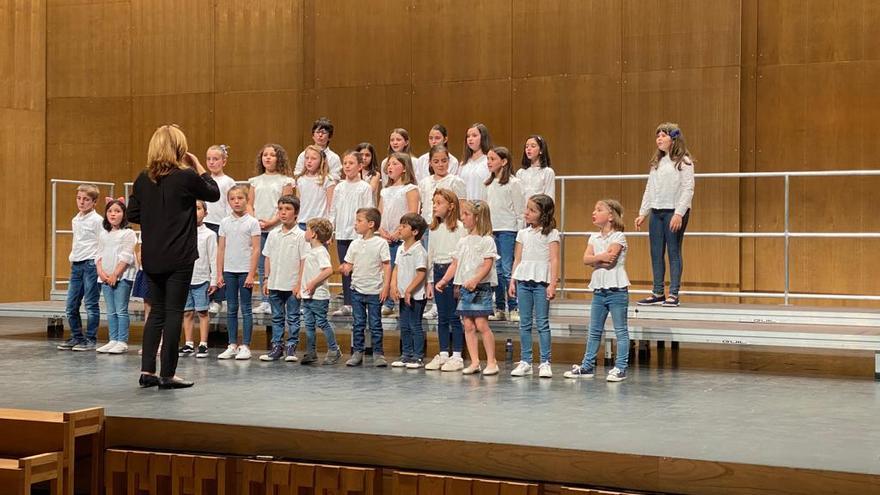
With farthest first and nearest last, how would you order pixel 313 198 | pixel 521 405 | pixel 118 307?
pixel 313 198 → pixel 118 307 → pixel 521 405

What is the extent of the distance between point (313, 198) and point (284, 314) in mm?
1082

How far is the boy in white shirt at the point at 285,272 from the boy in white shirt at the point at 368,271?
41cm

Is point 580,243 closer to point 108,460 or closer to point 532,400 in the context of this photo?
point 532,400

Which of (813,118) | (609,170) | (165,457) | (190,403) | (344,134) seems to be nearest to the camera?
(165,457)

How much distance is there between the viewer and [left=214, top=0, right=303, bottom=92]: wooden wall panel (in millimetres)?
12703

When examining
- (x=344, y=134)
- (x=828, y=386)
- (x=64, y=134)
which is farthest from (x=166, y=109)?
(x=828, y=386)

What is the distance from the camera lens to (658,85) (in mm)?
11109

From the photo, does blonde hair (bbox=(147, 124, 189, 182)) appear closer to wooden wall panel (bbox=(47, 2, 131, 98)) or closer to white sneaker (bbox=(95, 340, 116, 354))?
white sneaker (bbox=(95, 340, 116, 354))

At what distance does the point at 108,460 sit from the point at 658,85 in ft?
25.4

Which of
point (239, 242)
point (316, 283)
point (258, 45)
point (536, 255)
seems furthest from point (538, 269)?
point (258, 45)

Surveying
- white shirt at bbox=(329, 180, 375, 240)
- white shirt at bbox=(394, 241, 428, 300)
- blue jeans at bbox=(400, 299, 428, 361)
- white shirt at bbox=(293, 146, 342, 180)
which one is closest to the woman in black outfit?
white shirt at bbox=(394, 241, 428, 300)

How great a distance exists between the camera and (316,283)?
24.2 feet

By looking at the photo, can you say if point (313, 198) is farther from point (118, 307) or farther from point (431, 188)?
point (118, 307)

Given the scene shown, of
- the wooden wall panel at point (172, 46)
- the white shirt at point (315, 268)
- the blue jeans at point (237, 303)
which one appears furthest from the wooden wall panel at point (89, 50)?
the white shirt at point (315, 268)
